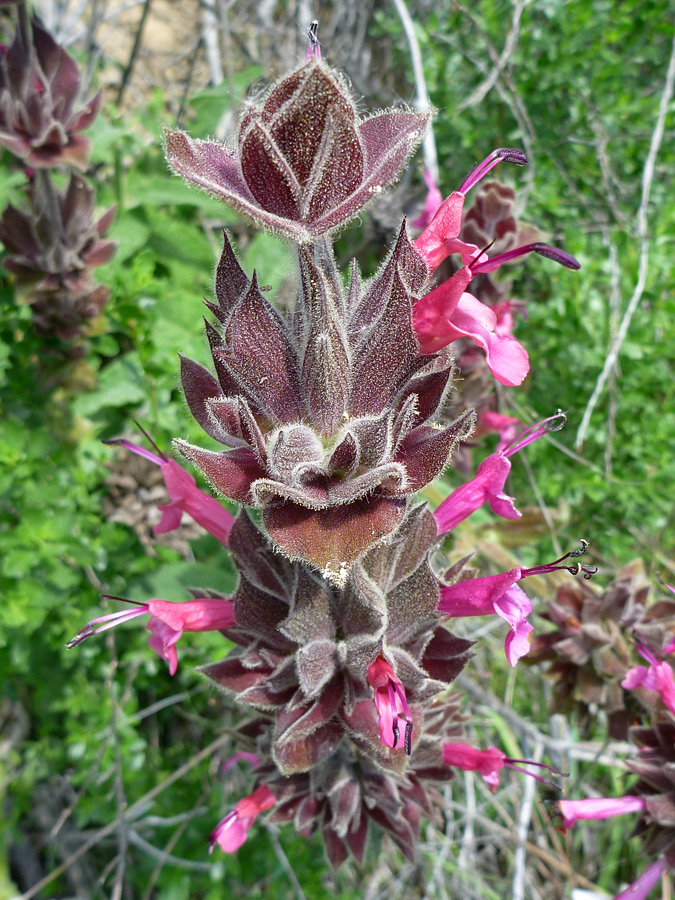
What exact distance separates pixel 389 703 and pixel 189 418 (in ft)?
4.29

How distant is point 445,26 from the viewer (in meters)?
3.43

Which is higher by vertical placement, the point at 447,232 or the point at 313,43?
the point at 313,43

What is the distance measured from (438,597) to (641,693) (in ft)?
3.18

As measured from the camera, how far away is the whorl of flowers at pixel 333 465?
80cm

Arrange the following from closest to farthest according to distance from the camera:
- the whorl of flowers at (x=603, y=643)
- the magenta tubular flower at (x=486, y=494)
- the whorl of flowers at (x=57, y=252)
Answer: the magenta tubular flower at (x=486, y=494) < the whorl of flowers at (x=603, y=643) < the whorl of flowers at (x=57, y=252)

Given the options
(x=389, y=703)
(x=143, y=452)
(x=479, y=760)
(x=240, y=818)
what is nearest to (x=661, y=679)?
(x=479, y=760)

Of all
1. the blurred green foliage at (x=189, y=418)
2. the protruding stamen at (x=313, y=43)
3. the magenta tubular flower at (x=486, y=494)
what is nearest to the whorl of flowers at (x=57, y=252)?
the blurred green foliage at (x=189, y=418)

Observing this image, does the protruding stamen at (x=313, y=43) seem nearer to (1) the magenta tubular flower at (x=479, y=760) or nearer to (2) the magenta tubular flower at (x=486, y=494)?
(2) the magenta tubular flower at (x=486, y=494)

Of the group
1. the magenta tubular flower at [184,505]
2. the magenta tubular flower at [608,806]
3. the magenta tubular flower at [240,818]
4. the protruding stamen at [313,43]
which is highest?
the protruding stamen at [313,43]

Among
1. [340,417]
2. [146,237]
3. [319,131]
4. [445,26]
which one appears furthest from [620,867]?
[445,26]

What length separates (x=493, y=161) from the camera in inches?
44.4

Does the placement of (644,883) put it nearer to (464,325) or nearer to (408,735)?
(408,735)

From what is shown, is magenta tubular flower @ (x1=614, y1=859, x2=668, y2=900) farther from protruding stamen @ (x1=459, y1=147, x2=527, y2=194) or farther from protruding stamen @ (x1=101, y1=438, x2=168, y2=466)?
protruding stamen @ (x1=459, y1=147, x2=527, y2=194)

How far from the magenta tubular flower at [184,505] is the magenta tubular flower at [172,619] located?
0.43ft
